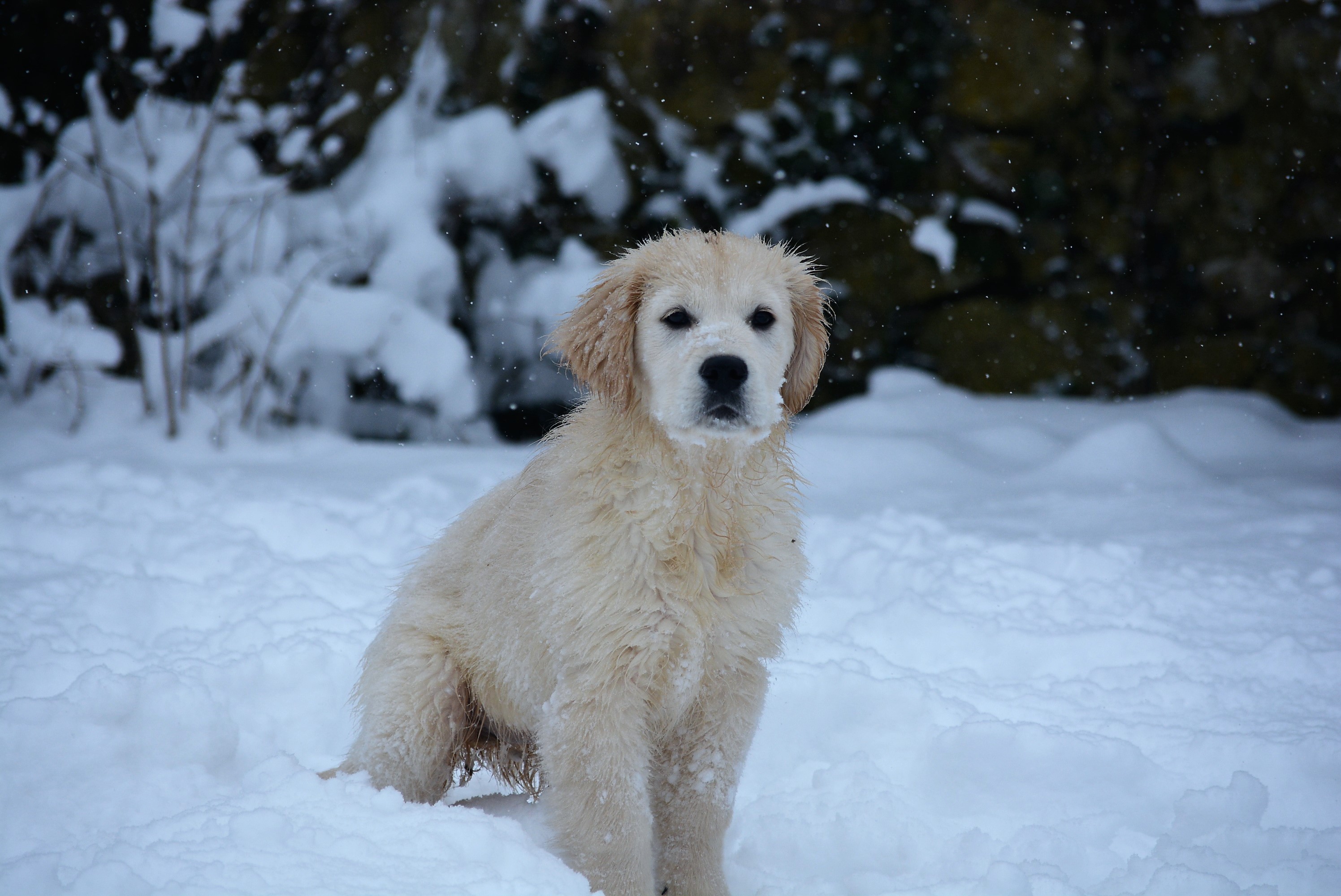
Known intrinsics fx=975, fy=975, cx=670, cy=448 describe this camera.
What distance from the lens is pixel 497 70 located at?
25.0 ft

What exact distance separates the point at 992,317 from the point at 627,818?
6.05m

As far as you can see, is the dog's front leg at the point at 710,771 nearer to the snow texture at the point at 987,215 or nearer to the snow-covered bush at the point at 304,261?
the snow-covered bush at the point at 304,261

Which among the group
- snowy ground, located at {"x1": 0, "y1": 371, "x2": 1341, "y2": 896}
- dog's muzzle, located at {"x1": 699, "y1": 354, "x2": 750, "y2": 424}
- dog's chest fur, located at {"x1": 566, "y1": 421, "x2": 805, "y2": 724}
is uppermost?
dog's muzzle, located at {"x1": 699, "y1": 354, "x2": 750, "y2": 424}

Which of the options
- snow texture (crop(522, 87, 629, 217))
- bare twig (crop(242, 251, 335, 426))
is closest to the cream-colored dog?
bare twig (crop(242, 251, 335, 426))

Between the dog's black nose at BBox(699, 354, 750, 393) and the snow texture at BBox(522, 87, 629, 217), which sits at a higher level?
the snow texture at BBox(522, 87, 629, 217)

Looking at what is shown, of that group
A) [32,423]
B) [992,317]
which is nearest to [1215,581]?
[992,317]

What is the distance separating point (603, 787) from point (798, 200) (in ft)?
19.3

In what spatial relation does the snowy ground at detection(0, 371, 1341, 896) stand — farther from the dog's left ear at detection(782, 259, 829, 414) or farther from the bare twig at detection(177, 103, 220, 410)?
the dog's left ear at detection(782, 259, 829, 414)

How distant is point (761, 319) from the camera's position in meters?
2.69

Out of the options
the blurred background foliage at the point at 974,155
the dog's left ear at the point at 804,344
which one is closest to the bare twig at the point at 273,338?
the blurred background foliage at the point at 974,155

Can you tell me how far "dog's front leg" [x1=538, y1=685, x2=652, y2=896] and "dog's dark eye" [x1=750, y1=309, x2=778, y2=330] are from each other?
1027 mm

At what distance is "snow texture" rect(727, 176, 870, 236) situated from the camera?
7.42 m

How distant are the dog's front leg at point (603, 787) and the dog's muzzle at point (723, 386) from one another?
0.72 metres

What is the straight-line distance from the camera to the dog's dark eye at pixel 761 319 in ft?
8.75
